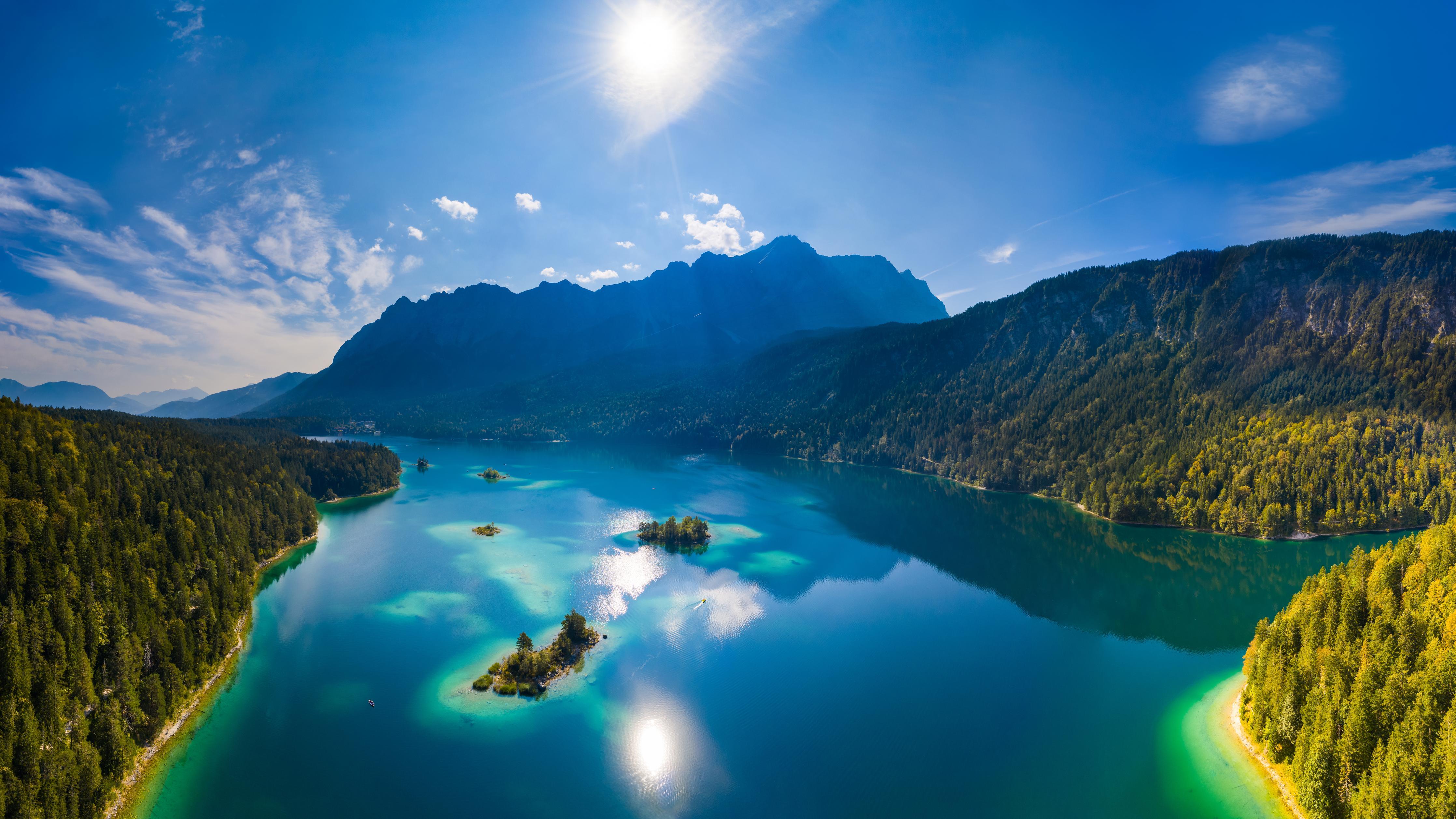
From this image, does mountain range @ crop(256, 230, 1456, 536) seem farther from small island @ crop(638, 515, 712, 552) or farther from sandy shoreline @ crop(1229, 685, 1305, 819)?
small island @ crop(638, 515, 712, 552)

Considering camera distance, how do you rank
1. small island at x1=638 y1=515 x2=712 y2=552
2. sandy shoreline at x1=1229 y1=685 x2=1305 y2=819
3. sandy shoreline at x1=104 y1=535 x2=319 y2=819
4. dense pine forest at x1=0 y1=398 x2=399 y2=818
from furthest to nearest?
1. small island at x1=638 y1=515 x2=712 y2=552
2. sandy shoreline at x1=104 y1=535 x2=319 y2=819
3. sandy shoreline at x1=1229 y1=685 x2=1305 y2=819
4. dense pine forest at x1=0 y1=398 x2=399 y2=818

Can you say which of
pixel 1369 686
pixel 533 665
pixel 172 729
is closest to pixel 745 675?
pixel 533 665

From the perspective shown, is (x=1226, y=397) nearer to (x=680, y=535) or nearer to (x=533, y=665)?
(x=680, y=535)

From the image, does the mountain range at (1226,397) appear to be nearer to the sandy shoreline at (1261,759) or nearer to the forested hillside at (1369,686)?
the forested hillside at (1369,686)

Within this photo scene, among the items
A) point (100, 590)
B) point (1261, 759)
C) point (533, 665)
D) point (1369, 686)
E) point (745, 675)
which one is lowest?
point (1261, 759)

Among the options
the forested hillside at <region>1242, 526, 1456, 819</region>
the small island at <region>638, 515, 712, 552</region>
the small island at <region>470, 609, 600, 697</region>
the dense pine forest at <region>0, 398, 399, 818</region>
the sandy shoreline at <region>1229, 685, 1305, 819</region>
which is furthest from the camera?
the small island at <region>638, 515, 712, 552</region>

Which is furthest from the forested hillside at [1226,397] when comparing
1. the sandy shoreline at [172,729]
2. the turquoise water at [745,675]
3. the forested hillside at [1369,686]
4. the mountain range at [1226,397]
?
the sandy shoreline at [172,729]

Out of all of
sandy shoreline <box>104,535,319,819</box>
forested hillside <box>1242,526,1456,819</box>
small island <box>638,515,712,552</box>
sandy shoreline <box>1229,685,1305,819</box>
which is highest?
forested hillside <box>1242,526,1456,819</box>

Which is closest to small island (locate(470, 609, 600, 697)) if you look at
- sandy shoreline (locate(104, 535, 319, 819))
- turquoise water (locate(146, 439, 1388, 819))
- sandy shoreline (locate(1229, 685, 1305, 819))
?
turquoise water (locate(146, 439, 1388, 819))
